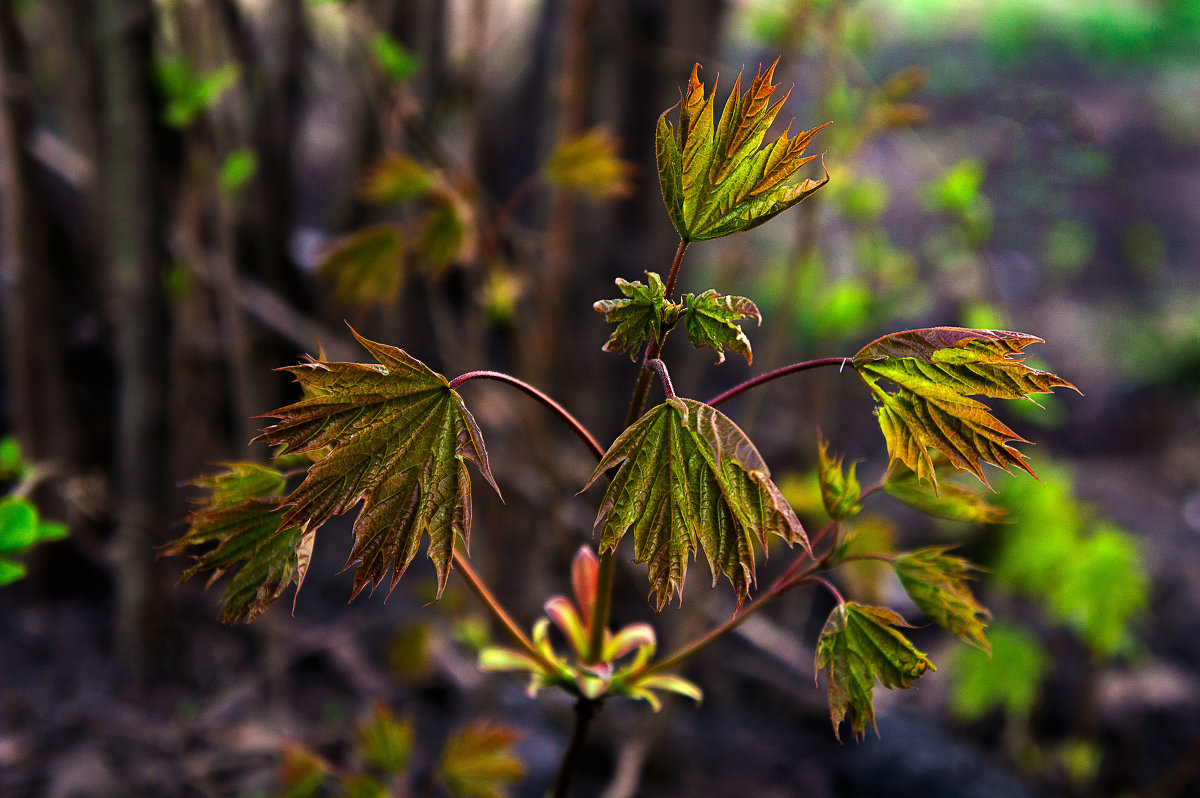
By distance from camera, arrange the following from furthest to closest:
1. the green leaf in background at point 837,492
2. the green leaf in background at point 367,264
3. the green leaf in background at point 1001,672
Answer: the green leaf in background at point 1001,672 → the green leaf in background at point 367,264 → the green leaf in background at point 837,492

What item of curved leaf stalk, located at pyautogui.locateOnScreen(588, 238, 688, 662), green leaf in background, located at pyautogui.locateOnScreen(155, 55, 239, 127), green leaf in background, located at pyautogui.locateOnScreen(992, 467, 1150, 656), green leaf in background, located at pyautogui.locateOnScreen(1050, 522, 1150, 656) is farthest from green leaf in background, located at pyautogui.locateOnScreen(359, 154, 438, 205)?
green leaf in background, located at pyautogui.locateOnScreen(1050, 522, 1150, 656)

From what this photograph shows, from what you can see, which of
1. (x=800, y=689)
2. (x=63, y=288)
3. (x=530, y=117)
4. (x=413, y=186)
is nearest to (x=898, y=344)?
(x=413, y=186)

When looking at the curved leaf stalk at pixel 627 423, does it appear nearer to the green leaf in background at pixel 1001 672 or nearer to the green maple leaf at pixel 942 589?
the green maple leaf at pixel 942 589

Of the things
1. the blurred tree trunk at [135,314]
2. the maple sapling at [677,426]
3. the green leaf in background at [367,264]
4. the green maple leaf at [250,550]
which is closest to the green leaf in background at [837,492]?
the maple sapling at [677,426]

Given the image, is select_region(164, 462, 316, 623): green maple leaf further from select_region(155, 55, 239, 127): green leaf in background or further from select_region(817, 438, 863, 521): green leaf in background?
select_region(155, 55, 239, 127): green leaf in background

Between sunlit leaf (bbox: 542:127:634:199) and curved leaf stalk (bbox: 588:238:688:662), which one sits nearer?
curved leaf stalk (bbox: 588:238:688:662)

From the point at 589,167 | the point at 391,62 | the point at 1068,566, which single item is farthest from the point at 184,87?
the point at 1068,566

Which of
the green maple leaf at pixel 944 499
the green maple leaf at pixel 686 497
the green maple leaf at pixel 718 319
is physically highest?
the green maple leaf at pixel 718 319
